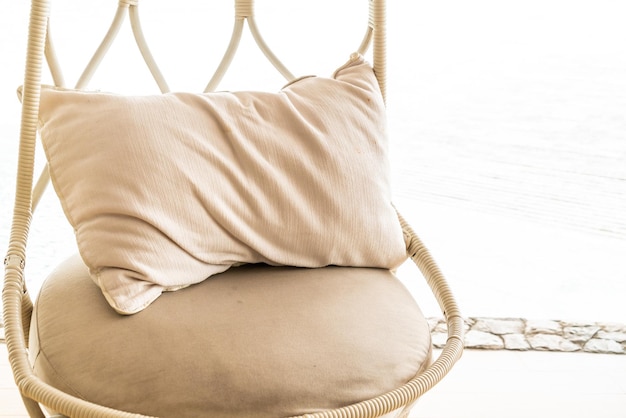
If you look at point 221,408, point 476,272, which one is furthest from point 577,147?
point 221,408

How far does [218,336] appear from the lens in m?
1.00

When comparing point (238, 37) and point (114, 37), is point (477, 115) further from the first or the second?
point (114, 37)

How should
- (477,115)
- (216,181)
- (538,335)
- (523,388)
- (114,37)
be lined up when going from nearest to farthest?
(216,181) < (114,37) < (523,388) < (538,335) < (477,115)

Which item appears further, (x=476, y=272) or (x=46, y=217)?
(x=46, y=217)

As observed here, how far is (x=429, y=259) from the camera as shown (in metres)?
1.27

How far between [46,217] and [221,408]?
1.76 meters

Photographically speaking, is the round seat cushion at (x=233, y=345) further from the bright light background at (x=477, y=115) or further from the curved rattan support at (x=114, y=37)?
the bright light background at (x=477, y=115)

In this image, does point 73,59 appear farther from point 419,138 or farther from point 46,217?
point 419,138

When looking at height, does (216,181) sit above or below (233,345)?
above

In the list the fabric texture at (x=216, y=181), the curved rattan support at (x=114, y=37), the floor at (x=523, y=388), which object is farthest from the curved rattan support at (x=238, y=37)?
the floor at (x=523, y=388)

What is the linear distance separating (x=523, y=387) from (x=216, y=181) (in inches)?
36.2

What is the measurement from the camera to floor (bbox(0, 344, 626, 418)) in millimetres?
1571

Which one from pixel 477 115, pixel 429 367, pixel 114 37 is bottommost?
pixel 477 115

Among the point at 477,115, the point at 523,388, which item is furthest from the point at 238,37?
the point at 477,115
